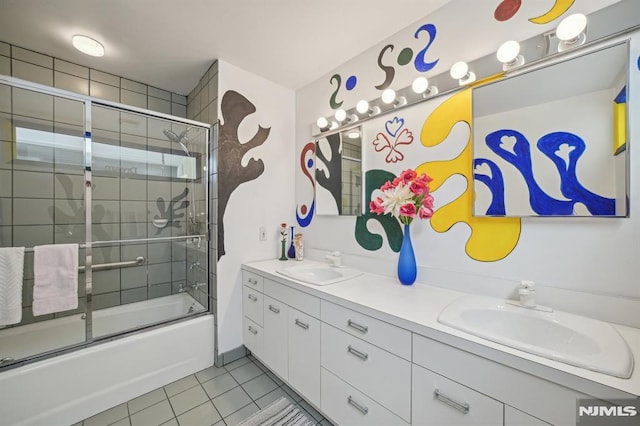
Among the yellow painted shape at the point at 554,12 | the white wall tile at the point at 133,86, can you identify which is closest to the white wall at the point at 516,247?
the yellow painted shape at the point at 554,12

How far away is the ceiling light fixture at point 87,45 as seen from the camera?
1.75 metres

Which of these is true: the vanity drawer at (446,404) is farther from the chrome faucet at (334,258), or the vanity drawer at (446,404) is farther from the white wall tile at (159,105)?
the white wall tile at (159,105)

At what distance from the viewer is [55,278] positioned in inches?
59.1

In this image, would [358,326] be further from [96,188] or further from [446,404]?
[96,188]

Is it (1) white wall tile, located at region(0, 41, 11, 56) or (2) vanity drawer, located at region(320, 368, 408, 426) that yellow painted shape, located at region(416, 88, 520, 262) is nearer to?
(2) vanity drawer, located at region(320, 368, 408, 426)

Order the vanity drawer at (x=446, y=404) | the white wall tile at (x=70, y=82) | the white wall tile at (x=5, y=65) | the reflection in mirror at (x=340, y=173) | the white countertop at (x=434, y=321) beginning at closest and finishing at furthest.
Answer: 1. the white countertop at (x=434, y=321)
2. the vanity drawer at (x=446, y=404)
3. the white wall tile at (x=5, y=65)
4. the reflection in mirror at (x=340, y=173)
5. the white wall tile at (x=70, y=82)

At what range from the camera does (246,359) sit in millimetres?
2086

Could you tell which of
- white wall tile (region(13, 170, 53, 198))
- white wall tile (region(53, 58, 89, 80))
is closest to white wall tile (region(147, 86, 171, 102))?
white wall tile (region(53, 58, 89, 80))

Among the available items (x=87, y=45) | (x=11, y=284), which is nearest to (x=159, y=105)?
(x=87, y=45)

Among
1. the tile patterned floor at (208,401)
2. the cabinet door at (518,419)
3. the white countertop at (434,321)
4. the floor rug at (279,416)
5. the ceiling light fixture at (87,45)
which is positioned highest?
the ceiling light fixture at (87,45)

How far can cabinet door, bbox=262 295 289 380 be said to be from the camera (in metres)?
1.64

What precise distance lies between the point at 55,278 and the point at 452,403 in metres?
2.21

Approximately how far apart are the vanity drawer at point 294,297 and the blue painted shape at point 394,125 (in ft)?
3.97

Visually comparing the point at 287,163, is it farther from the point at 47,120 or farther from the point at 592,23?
the point at 592,23
